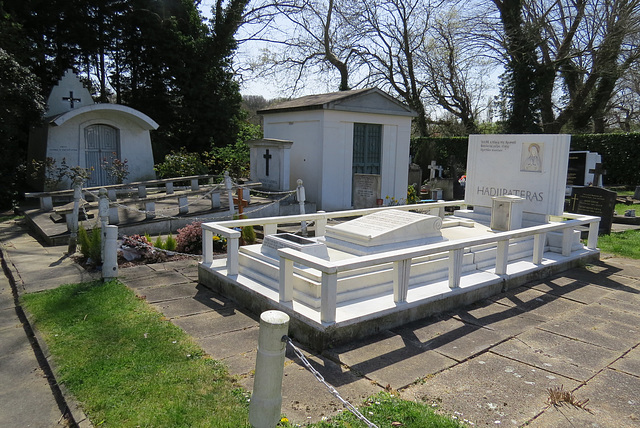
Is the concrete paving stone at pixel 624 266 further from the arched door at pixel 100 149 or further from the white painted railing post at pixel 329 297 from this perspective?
the arched door at pixel 100 149

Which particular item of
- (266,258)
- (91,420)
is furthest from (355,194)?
(91,420)

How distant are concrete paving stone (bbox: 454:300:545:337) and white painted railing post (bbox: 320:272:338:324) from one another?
1710 mm

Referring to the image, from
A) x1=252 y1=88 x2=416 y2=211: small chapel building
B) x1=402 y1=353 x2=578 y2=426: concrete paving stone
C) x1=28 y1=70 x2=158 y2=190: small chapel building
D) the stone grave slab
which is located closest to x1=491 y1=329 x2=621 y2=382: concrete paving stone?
x1=402 y1=353 x2=578 y2=426: concrete paving stone

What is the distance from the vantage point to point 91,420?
3.34 m

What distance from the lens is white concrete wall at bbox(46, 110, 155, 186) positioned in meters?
15.7

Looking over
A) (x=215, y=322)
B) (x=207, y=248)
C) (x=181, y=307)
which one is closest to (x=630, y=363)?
(x=215, y=322)

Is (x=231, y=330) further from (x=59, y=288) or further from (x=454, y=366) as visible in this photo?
(x=59, y=288)

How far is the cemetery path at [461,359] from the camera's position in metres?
3.51

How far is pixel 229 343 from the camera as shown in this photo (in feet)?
15.1

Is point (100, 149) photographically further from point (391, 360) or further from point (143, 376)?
point (391, 360)

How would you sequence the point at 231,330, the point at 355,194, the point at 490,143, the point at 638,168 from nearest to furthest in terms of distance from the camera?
the point at 231,330, the point at 490,143, the point at 355,194, the point at 638,168

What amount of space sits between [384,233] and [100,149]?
45.1 feet

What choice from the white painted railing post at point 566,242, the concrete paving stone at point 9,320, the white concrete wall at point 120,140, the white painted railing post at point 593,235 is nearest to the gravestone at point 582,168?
the white painted railing post at point 593,235

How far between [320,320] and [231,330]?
1042mm
